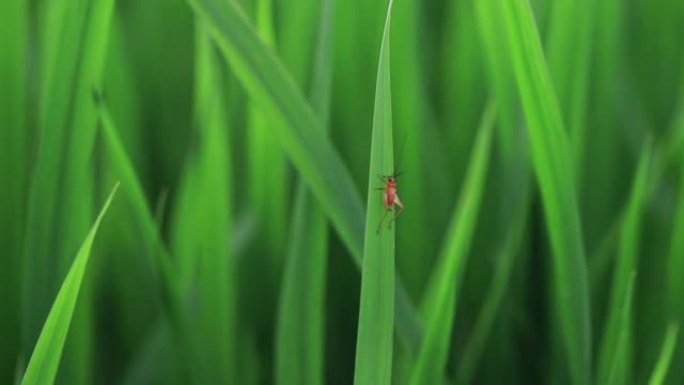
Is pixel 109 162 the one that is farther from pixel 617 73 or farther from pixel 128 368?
pixel 617 73

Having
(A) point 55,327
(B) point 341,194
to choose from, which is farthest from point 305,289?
(A) point 55,327

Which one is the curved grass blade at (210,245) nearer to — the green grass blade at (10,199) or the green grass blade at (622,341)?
the green grass blade at (10,199)

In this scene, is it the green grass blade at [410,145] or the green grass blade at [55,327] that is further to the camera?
the green grass blade at [410,145]

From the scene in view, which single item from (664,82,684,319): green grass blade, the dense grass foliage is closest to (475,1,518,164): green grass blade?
the dense grass foliage

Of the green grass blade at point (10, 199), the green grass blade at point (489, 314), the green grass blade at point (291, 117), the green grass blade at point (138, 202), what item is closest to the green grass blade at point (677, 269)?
the green grass blade at point (489, 314)

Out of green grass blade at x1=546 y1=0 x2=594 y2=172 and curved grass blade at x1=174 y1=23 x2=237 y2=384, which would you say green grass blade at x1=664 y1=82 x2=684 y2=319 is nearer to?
green grass blade at x1=546 y1=0 x2=594 y2=172

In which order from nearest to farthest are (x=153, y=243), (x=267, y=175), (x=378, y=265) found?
(x=378, y=265) < (x=153, y=243) < (x=267, y=175)

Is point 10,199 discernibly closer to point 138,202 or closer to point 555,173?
point 138,202
